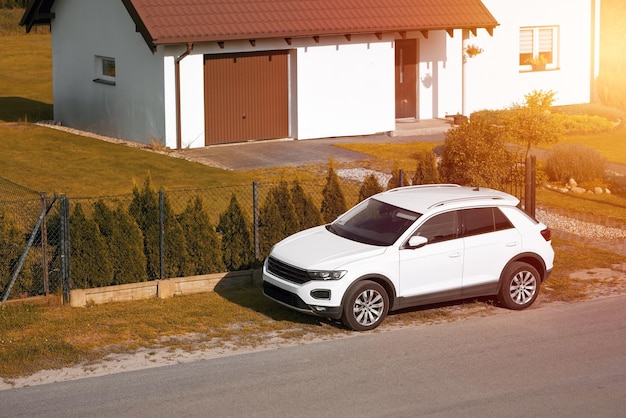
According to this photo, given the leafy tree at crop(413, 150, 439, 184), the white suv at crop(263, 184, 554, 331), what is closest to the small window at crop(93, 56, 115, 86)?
the leafy tree at crop(413, 150, 439, 184)

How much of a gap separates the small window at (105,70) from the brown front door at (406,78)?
8.07 m

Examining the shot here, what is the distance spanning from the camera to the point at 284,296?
14.1 m

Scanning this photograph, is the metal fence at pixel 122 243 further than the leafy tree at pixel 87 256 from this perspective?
No

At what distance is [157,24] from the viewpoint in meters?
26.3

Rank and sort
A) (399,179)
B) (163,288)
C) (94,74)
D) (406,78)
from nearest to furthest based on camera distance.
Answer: (163,288) → (399,179) → (94,74) → (406,78)

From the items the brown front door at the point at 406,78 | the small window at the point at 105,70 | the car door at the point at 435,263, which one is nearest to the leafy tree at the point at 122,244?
the car door at the point at 435,263

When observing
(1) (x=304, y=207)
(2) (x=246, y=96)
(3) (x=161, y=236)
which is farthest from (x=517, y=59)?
(3) (x=161, y=236)

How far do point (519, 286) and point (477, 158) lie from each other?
6808 mm

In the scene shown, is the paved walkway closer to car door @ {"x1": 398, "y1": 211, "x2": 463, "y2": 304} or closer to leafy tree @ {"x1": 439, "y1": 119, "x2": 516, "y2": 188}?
leafy tree @ {"x1": 439, "y1": 119, "x2": 516, "y2": 188}

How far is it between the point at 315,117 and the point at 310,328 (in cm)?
1544

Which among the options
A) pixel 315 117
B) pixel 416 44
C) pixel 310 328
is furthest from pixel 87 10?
pixel 310 328

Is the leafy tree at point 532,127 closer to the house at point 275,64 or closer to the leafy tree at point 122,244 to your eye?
the house at point 275,64

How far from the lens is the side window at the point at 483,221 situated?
14.7 m

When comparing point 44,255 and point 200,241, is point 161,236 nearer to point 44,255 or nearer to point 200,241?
point 200,241
